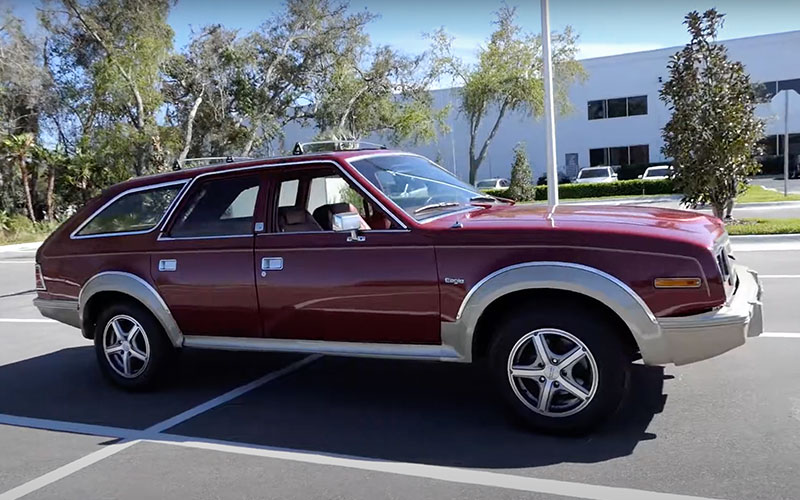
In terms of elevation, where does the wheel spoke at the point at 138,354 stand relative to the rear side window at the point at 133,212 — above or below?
below

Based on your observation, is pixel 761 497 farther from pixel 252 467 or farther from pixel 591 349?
pixel 252 467

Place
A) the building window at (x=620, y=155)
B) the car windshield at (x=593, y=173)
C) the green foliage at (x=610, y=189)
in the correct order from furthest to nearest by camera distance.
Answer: the building window at (x=620, y=155) → the car windshield at (x=593, y=173) → the green foliage at (x=610, y=189)

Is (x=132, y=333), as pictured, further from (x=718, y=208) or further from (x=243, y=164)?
(x=718, y=208)

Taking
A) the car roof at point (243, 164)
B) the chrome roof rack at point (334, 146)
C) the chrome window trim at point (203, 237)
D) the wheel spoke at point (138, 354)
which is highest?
the chrome roof rack at point (334, 146)

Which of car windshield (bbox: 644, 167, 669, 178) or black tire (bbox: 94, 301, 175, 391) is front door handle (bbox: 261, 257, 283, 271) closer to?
black tire (bbox: 94, 301, 175, 391)

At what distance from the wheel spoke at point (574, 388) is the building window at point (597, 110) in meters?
42.8

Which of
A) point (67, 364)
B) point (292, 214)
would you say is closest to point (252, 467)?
point (292, 214)

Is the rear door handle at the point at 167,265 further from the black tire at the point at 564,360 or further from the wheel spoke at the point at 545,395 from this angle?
the wheel spoke at the point at 545,395

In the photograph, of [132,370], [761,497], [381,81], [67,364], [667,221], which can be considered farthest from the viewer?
[381,81]

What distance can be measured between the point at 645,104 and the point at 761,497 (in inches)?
1696

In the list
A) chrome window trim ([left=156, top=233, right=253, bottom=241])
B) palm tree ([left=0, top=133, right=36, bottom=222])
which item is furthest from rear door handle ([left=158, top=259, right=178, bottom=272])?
palm tree ([left=0, top=133, right=36, bottom=222])

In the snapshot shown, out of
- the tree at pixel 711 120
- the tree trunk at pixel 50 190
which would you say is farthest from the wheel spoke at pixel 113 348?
the tree trunk at pixel 50 190

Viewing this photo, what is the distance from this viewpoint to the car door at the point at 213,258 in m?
5.31

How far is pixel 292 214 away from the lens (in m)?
5.47
